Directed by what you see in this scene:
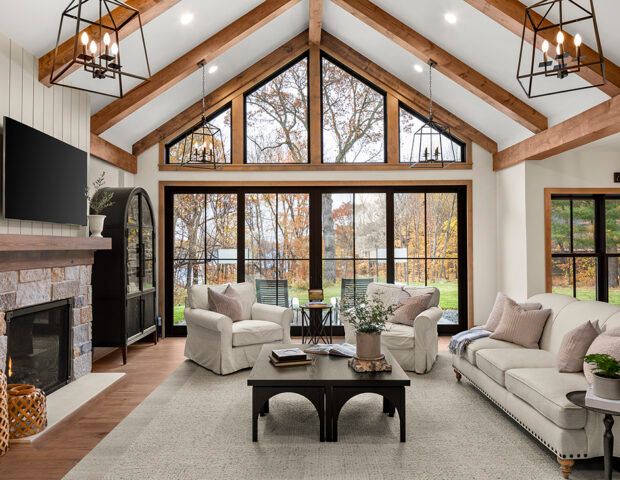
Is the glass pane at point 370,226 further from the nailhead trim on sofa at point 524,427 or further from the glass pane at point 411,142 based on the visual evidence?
the nailhead trim on sofa at point 524,427

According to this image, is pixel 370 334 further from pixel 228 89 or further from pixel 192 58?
pixel 228 89

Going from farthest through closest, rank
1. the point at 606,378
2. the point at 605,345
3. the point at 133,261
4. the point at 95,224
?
the point at 133,261 → the point at 95,224 → the point at 605,345 → the point at 606,378

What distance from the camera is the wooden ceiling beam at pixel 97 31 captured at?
158 inches

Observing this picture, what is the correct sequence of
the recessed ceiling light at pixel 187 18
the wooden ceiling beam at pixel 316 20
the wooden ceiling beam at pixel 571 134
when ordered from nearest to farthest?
the wooden ceiling beam at pixel 571 134 < the recessed ceiling light at pixel 187 18 < the wooden ceiling beam at pixel 316 20

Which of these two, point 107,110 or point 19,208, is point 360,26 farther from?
point 19,208

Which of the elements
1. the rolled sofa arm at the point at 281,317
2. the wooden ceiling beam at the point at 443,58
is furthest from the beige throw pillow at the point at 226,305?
the wooden ceiling beam at the point at 443,58

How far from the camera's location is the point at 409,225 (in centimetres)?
711

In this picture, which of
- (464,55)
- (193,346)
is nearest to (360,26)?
(464,55)

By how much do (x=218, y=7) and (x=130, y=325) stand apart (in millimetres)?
3443

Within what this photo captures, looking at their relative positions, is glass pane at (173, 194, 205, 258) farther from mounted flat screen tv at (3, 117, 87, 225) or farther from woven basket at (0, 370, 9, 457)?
woven basket at (0, 370, 9, 457)

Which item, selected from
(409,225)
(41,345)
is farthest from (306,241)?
(41,345)

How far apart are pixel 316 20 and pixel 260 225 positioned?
2751 millimetres

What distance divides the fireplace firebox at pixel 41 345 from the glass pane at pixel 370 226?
153 inches

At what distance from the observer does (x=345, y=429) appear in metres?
3.48
